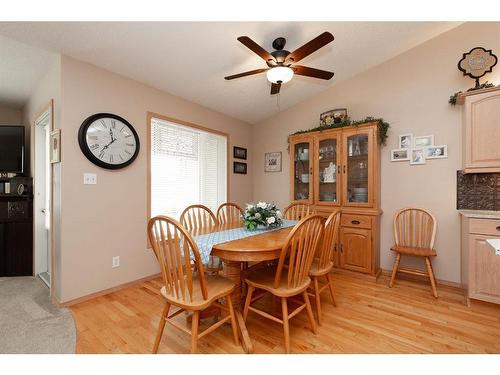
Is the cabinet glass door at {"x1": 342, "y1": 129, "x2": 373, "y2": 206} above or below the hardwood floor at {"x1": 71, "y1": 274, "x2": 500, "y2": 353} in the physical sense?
above

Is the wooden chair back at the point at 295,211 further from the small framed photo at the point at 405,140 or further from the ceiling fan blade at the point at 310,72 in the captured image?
the ceiling fan blade at the point at 310,72

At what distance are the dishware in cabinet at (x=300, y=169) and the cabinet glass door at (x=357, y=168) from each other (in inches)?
20.5

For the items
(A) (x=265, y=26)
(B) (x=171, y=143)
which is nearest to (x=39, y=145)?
(B) (x=171, y=143)

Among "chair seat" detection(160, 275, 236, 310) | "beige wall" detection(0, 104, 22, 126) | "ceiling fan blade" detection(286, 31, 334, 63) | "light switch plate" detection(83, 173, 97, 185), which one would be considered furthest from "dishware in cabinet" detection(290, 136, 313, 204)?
"beige wall" detection(0, 104, 22, 126)

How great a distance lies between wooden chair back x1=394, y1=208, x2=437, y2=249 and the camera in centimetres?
280

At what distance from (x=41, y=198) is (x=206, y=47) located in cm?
276

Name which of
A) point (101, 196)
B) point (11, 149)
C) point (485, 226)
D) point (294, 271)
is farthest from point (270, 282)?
point (11, 149)

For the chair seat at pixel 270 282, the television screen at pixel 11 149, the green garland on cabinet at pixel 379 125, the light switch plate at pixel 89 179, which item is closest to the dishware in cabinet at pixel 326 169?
the green garland on cabinet at pixel 379 125

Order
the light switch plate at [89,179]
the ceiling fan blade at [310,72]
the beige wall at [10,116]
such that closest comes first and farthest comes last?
the ceiling fan blade at [310,72] < the light switch plate at [89,179] < the beige wall at [10,116]

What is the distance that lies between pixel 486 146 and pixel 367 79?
1.58 meters

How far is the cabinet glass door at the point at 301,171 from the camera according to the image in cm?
349

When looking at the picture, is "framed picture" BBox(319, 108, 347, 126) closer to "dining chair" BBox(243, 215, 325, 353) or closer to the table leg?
"dining chair" BBox(243, 215, 325, 353)

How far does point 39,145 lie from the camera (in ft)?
9.71
